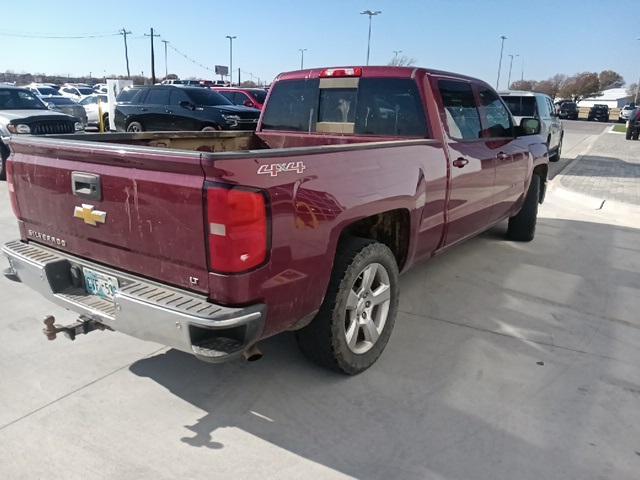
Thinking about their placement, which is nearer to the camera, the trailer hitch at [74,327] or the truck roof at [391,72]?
the trailer hitch at [74,327]

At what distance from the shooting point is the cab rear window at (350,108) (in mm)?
3971

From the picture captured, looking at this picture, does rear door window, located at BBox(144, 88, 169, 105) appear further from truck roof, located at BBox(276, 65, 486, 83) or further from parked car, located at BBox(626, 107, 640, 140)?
parked car, located at BBox(626, 107, 640, 140)

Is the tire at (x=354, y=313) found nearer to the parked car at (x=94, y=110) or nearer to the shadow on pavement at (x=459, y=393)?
the shadow on pavement at (x=459, y=393)

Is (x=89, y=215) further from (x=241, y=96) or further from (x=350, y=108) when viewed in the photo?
(x=241, y=96)

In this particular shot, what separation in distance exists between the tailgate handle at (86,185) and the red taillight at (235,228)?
761 millimetres

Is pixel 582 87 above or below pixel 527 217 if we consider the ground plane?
above

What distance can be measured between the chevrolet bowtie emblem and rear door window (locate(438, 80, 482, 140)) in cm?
260

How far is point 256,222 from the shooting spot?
2.25 m

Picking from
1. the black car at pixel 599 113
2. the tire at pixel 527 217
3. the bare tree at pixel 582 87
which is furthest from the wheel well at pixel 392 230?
the bare tree at pixel 582 87

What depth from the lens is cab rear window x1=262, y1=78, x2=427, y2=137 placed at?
3971 millimetres

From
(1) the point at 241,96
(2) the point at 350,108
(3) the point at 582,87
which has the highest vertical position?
(3) the point at 582,87

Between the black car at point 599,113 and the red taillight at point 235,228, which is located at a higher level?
the black car at point 599,113

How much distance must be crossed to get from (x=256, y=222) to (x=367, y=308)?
48.0 inches

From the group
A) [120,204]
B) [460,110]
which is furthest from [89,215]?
[460,110]
